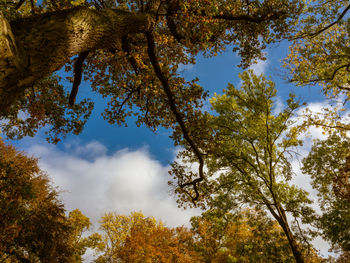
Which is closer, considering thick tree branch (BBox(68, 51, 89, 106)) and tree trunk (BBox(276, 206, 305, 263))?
thick tree branch (BBox(68, 51, 89, 106))

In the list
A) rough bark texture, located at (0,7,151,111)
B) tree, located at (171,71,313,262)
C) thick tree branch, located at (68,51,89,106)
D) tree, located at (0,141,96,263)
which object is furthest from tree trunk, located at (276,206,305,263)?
tree, located at (0,141,96,263)

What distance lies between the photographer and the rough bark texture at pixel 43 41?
2.18 metres

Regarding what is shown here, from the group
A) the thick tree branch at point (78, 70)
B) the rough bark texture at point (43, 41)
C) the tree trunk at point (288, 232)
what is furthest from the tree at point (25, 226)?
the tree trunk at point (288, 232)

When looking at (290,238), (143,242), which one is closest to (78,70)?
(290,238)

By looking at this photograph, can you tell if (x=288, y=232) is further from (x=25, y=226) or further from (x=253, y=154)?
(x=25, y=226)

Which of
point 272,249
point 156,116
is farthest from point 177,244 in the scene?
point 156,116

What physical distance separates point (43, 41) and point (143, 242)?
88.3 feet

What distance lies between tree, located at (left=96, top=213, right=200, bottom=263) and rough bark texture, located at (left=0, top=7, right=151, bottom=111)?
25.9m

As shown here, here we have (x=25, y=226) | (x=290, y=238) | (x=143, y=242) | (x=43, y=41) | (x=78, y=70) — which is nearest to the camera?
(x=43, y=41)

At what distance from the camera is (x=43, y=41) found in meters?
2.59

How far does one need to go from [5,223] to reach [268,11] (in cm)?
1691

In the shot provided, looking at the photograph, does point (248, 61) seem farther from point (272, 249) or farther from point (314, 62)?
point (272, 249)

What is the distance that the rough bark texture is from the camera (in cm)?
218

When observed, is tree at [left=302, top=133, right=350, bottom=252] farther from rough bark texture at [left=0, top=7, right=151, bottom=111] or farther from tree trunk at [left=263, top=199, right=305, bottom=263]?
rough bark texture at [left=0, top=7, right=151, bottom=111]
